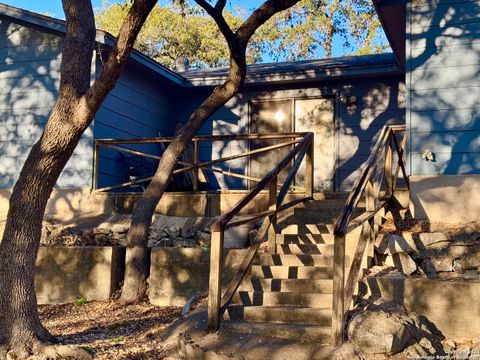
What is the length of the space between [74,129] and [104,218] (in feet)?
14.2

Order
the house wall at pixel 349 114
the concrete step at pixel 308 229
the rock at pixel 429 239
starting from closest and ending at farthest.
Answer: the rock at pixel 429 239 → the concrete step at pixel 308 229 → the house wall at pixel 349 114

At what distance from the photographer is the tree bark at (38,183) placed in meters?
6.02

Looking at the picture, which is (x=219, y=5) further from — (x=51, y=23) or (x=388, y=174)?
(x=51, y=23)

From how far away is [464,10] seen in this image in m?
8.62

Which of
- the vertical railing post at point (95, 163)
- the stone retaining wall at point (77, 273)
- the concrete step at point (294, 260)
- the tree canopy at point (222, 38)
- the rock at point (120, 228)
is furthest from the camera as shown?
the tree canopy at point (222, 38)

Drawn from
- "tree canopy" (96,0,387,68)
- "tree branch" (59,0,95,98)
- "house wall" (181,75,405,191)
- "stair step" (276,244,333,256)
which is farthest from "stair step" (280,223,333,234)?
"tree canopy" (96,0,387,68)

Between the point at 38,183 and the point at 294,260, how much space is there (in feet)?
10.0

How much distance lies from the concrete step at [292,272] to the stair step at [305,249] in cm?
44

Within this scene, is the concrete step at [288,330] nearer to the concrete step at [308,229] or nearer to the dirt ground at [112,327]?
the dirt ground at [112,327]

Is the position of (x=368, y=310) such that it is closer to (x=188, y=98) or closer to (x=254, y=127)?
(x=254, y=127)

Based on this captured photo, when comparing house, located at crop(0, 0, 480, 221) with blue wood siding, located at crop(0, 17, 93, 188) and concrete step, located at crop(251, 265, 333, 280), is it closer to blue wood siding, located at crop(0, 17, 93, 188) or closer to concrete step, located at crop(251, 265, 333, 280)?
blue wood siding, located at crop(0, 17, 93, 188)

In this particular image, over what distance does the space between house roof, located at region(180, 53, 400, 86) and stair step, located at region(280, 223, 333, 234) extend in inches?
186

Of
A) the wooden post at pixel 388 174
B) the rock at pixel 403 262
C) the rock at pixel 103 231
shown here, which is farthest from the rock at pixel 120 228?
the rock at pixel 403 262

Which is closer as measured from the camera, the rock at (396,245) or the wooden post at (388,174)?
the rock at (396,245)
